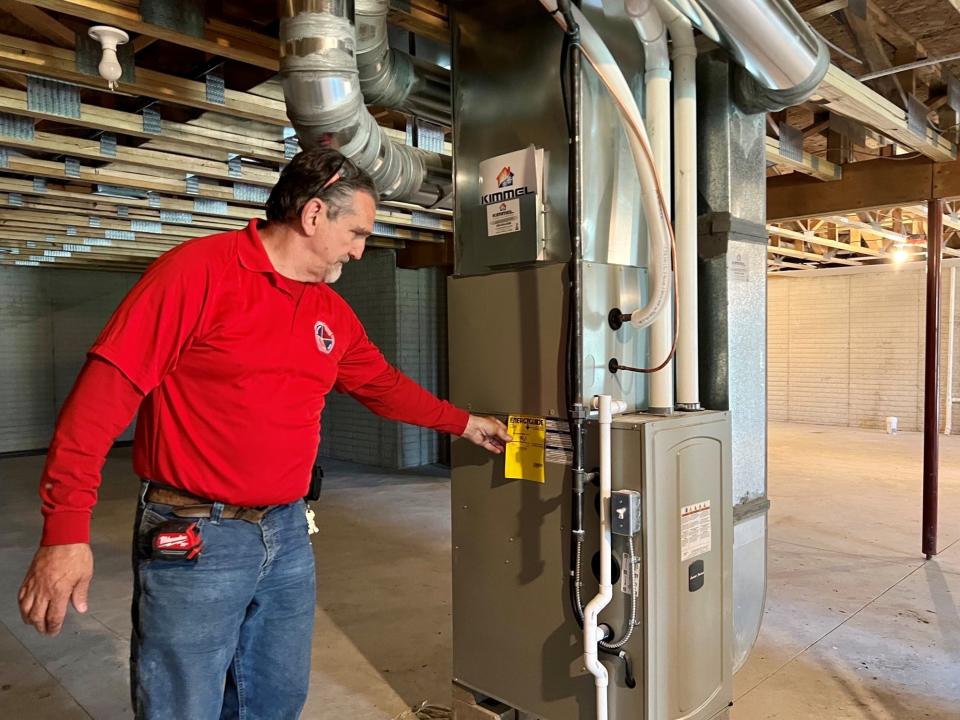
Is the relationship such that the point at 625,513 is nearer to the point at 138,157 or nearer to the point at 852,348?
the point at 138,157

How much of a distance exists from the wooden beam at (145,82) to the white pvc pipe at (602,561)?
2082 millimetres

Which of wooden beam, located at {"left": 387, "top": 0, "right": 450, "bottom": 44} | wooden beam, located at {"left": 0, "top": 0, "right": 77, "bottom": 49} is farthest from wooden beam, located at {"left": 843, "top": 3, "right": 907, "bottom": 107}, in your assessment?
wooden beam, located at {"left": 0, "top": 0, "right": 77, "bottom": 49}

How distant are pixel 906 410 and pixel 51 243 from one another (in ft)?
33.2

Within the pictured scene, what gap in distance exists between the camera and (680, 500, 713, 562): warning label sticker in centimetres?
162

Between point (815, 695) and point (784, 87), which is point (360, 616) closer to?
point (815, 695)

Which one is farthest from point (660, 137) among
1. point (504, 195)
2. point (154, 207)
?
point (154, 207)

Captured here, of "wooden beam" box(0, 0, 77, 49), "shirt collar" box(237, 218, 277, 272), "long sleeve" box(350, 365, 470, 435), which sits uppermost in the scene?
"wooden beam" box(0, 0, 77, 49)

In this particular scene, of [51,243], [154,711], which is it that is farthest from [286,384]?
[51,243]

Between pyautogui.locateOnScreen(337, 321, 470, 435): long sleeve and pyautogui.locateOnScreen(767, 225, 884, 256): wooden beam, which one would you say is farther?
pyautogui.locateOnScreen(767, 225, 884, 256): wooden beam

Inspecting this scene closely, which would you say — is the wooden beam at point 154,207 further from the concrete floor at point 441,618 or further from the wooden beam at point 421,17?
the wooden beam at point 421,17

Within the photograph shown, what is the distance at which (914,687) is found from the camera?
2412 millimetres

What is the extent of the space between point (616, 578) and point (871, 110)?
95.4 inches

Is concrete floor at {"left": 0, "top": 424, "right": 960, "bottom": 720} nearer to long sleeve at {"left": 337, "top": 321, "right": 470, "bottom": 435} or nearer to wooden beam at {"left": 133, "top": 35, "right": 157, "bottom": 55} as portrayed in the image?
long sleeve at {"left": 337, "top": 321, "right": 470, "bottom": 435}

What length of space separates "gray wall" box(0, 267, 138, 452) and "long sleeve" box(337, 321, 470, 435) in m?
7.73
